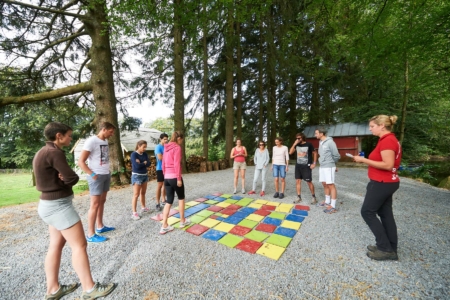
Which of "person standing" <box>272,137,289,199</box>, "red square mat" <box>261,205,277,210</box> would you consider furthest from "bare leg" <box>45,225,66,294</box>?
"person standing" <box>272,137,289,199</box>

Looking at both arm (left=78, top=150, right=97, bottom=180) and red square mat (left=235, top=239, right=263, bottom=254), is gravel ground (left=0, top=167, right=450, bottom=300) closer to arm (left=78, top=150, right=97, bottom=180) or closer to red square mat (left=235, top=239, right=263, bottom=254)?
red square mat (left=235, top=239, right=263, bottom=254)

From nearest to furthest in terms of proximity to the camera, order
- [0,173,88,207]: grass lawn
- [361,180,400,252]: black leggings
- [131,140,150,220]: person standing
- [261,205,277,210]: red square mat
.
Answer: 1. [361,180,400,252]: black leggings
2. [131,140,150,220]: person standing
3. [261,205,277,210]: red square mat
4. [0,173,88,207]: grass lawn

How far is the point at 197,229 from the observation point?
308 centimetres

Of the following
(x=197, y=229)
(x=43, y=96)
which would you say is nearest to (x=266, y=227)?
(x=197, y=229)

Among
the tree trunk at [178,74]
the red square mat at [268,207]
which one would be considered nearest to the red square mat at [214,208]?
the red square mat at [268,207]

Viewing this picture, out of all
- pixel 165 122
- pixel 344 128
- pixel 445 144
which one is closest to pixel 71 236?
pixel 344 128

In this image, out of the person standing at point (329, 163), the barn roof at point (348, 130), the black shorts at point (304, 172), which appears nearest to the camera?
the person standing at point (329, 163)

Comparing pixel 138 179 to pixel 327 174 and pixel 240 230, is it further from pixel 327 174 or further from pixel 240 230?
pixel 327 174

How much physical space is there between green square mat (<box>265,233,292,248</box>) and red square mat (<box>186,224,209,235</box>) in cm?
111

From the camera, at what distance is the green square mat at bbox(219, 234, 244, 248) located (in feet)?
8.57

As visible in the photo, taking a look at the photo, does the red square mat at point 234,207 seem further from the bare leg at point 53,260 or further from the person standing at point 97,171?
the bare leg at point 53,260

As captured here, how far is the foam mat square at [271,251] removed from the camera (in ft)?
7.63

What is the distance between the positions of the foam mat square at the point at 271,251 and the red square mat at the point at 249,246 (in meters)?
0.06

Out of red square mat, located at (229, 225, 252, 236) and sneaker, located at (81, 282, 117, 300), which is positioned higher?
sneaker, located at (81, 282, 117, 300)
